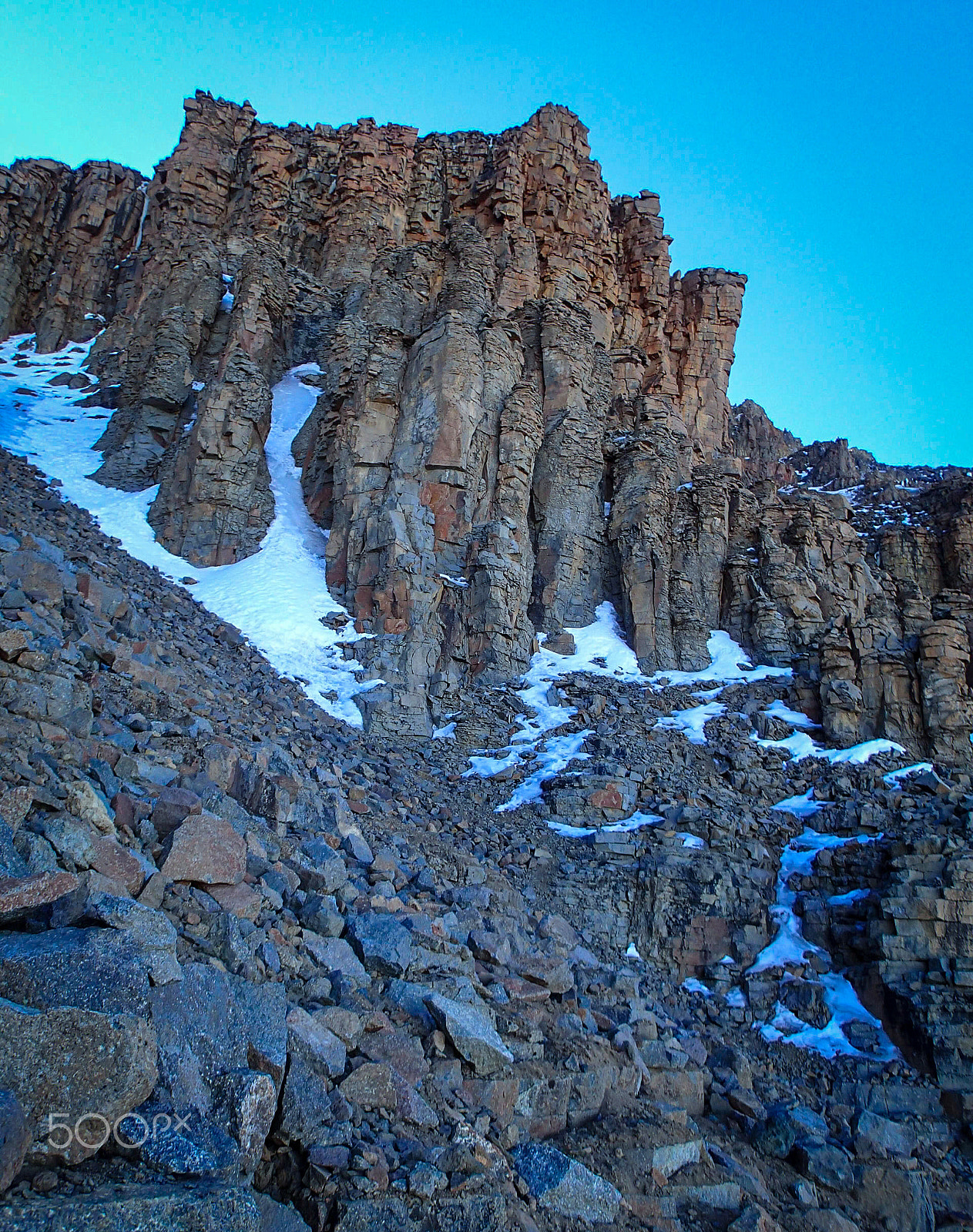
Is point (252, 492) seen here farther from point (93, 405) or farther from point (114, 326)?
point (114, 326)

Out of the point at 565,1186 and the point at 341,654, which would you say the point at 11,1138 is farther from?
the point at 341,654

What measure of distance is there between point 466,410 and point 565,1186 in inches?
856

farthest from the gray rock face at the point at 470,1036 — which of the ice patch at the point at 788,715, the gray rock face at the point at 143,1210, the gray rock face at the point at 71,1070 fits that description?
the ice patch at the point at 788,715

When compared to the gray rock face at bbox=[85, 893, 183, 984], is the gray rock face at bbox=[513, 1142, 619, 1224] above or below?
below

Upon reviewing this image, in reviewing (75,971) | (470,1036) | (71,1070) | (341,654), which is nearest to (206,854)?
(75,971)

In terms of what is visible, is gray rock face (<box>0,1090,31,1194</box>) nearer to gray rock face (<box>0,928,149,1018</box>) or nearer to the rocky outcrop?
gray rock face (<box>0,928,149,1018</box>)

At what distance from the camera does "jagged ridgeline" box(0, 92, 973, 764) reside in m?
21.8

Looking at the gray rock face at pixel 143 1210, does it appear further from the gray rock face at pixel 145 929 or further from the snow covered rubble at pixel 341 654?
the snow covered rubble at pixel 341 654

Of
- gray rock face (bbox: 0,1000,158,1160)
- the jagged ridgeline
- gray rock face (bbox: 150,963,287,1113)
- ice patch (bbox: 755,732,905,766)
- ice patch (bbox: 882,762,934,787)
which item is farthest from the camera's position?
the jagged ridgeline

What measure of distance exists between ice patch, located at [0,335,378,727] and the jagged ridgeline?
0.70 metres

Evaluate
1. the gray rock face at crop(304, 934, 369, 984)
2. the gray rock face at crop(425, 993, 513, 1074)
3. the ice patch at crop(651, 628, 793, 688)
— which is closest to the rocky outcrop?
the ice patch at crop(651, 628, 793, 688)

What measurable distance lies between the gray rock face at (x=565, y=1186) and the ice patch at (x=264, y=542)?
516 inches

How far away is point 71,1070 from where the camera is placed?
3547mm

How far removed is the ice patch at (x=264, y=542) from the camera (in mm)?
19578
